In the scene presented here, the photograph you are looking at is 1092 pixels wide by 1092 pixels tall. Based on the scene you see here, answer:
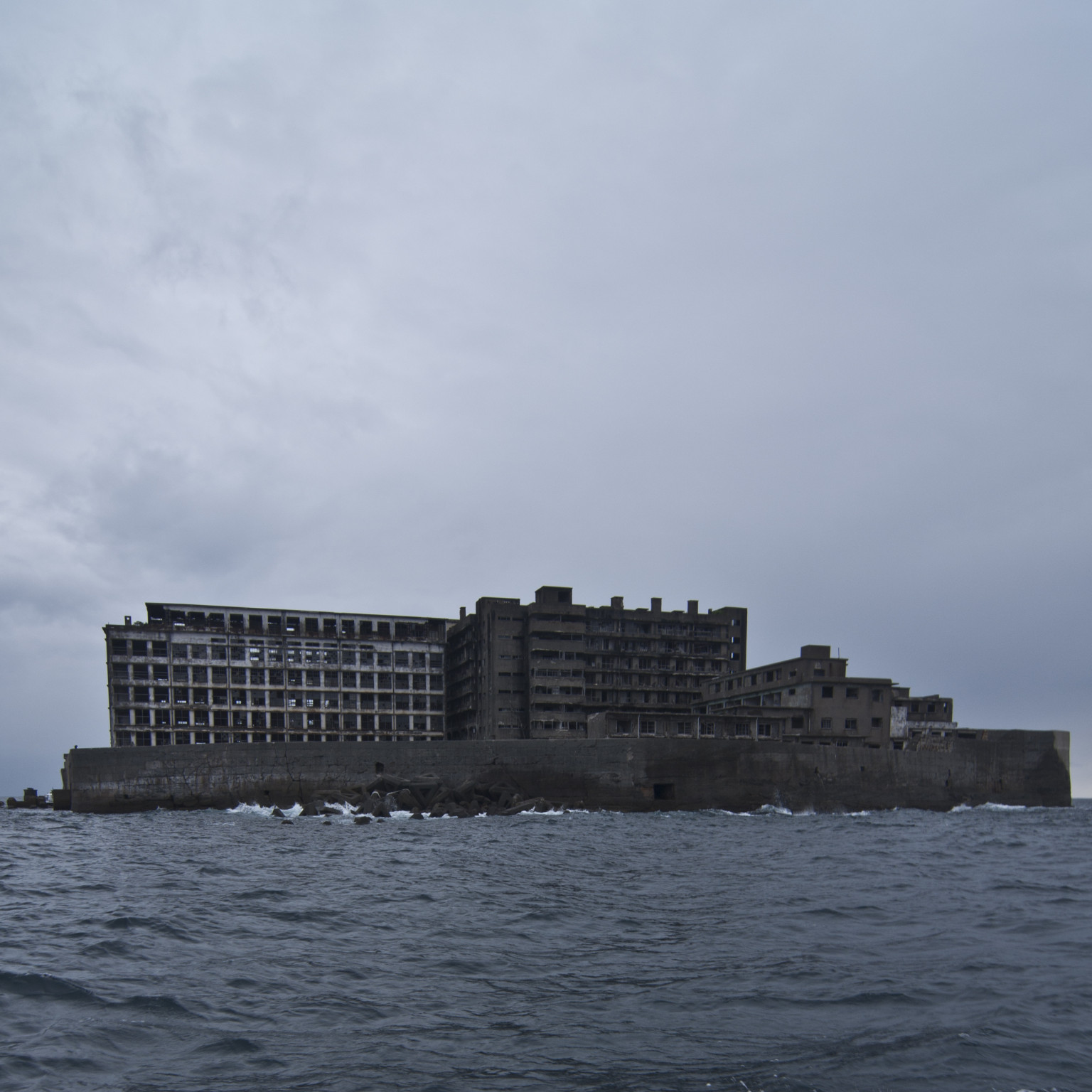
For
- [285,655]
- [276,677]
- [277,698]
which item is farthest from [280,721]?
[285,655]

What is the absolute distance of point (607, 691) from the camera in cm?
10625

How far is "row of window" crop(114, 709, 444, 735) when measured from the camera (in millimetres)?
89750

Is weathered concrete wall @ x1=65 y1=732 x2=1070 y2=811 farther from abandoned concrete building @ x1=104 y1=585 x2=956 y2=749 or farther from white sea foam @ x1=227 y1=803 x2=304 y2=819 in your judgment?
abandoned concrete building @ x1=104 y1=585 x2=956 y2=749

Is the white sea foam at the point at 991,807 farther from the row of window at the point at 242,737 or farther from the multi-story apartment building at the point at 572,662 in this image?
the row of window at the point at 242,737

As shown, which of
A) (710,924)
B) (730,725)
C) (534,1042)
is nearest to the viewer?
(534,1042)

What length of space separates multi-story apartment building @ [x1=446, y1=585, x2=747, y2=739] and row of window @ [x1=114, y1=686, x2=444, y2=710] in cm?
629

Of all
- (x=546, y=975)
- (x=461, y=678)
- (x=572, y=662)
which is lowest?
(x=546, y=975)

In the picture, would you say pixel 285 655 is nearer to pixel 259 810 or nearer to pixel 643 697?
pixel 643 697

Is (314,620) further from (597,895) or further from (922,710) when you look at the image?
(597,895)

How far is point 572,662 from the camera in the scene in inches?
3866

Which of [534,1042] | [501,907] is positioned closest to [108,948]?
[501,907]

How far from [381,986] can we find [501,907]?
6.30m

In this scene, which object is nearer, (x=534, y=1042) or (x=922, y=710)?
(x=534, y=1042)

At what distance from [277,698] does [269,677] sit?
2.43 metres
